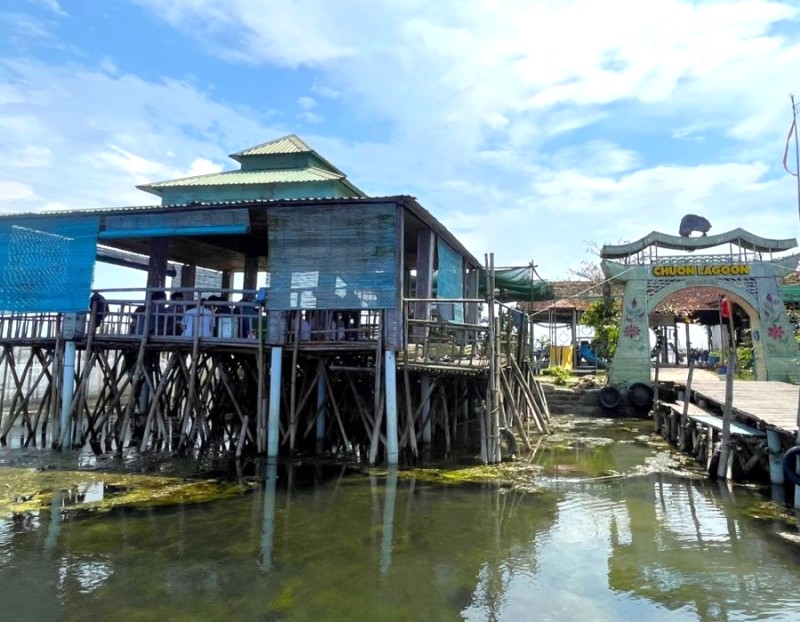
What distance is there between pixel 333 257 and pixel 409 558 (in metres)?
6.55

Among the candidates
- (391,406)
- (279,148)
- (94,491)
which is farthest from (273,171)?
(94,491)

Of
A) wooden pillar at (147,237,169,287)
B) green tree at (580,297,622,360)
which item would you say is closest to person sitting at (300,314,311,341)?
wooden pillar at (147,237,169,287)

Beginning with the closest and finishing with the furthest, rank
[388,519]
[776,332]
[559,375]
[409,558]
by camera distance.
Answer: [409,558] < [388,519] < [776,332] < [559,375]

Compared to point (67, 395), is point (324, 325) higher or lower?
higher

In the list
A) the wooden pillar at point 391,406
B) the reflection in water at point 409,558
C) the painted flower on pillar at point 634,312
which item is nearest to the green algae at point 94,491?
the reflection in water at point 409,558

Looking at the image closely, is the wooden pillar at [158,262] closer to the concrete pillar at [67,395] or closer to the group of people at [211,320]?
the group of people at [211,320]

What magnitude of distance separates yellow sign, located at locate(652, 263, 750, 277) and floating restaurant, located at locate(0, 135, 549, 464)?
763cm

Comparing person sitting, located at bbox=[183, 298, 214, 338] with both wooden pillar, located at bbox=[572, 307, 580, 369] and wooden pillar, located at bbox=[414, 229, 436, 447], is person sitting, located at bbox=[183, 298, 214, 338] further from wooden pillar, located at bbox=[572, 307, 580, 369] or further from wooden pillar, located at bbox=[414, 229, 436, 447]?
wooden pillar, located at bbox=[572, 307, 580, 369]

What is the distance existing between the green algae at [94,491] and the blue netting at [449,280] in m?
6.35

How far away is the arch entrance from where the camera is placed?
20.0 metres

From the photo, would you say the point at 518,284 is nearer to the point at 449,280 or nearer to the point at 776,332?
the point at 449,280

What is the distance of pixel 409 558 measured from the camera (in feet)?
21.9

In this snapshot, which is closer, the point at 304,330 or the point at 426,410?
the point at 304,330

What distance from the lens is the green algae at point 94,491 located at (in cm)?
870
